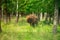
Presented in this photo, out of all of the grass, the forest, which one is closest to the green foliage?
the forest

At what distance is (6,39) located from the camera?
39.1 ft

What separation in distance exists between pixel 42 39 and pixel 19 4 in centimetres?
2094

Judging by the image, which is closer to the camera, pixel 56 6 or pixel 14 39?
pixel 14 39

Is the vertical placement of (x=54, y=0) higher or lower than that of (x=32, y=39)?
higher

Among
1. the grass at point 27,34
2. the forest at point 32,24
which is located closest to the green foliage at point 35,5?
the forest at point 32,24

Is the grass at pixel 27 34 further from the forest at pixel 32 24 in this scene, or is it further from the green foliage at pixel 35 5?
the green foliage at pixel 35 5

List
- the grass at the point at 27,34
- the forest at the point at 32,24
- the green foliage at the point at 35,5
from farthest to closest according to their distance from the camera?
the green foliage at the point at 35,5, the forest at the point at 32,24, the grass at the point at 27,34

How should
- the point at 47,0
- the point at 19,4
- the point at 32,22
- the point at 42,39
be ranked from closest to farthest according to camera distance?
the point at 42,39 → the point at 47,0 → the point at 32,22 → the point at 19,4

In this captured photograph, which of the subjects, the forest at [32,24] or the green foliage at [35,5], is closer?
the forest at [32,24]

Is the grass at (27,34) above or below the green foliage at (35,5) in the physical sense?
below

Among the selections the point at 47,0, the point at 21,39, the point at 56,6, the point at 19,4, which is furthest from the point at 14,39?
the point at 19,4

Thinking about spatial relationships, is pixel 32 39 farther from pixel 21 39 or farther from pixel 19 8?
pixel 19 8

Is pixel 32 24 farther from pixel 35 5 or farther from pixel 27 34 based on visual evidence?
pixel 27 34

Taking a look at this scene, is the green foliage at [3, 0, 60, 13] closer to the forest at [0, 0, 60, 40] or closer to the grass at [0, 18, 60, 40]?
the forest at [0, 0, 60, 40]
